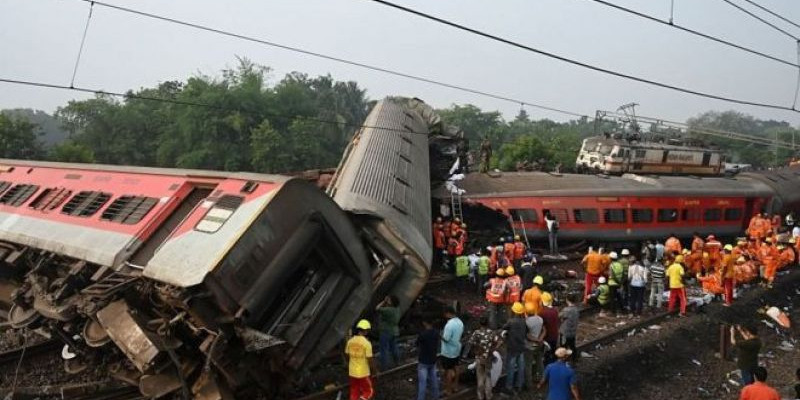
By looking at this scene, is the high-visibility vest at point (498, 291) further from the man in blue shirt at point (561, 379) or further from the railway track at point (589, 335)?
the man in blue shirt at point (561, 379)

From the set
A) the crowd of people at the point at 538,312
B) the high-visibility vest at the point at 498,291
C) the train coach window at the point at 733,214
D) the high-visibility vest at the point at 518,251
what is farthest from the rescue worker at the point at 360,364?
the train coach window at the point at 733,214

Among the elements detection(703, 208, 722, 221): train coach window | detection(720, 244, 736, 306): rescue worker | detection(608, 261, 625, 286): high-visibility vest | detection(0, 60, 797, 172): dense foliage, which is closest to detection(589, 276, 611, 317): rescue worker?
detection(608, 261, 625, 286): high-visibility vest

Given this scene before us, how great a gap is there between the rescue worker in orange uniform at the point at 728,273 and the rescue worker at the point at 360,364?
9850 mm

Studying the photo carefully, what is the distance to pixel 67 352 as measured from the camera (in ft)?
28.7

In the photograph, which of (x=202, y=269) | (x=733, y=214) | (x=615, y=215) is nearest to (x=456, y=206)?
(x=615, y=215)

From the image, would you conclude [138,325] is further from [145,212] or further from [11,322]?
[11,322]

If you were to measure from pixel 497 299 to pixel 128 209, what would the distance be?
251 inches

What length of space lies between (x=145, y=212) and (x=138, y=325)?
2.33 meters

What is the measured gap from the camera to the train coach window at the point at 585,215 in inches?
760

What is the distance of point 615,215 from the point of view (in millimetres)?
19766

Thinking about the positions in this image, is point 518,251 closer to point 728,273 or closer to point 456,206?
point 456,206

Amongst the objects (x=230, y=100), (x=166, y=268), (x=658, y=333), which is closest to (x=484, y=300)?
(x=658, y=333)

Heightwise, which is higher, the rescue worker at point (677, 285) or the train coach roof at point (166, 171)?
the train coach roof at point (166, 171)

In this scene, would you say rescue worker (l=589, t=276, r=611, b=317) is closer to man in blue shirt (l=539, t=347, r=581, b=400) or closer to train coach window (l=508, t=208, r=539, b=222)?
train coach window (l=508, t=208, r=539, b=222)
